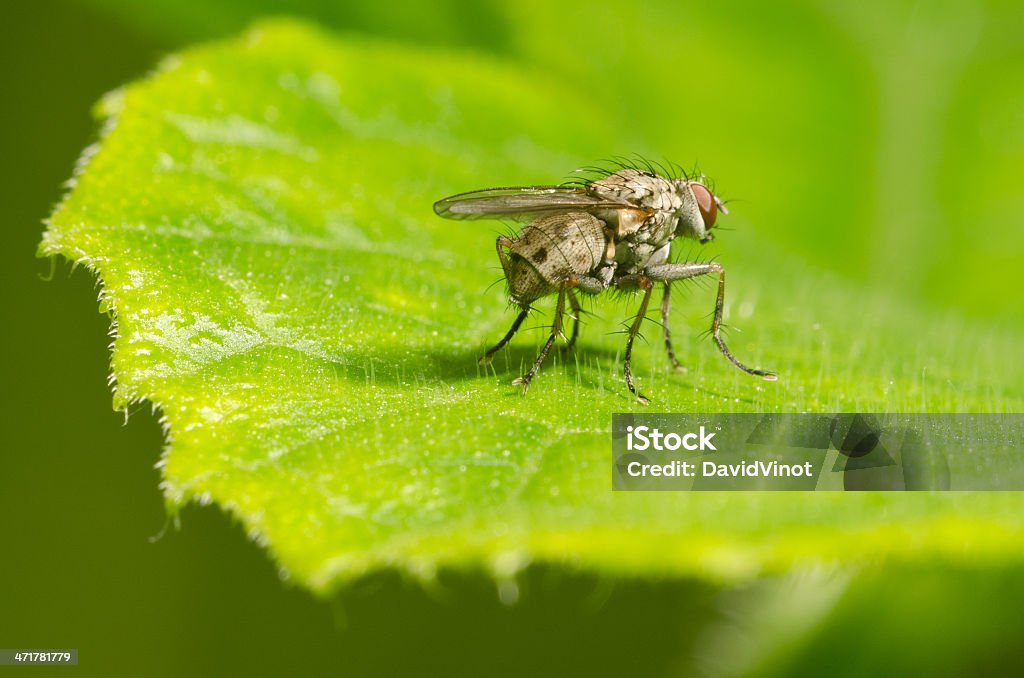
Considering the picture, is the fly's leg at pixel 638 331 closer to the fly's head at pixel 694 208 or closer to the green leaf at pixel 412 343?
the green leaf at pixel 412 343

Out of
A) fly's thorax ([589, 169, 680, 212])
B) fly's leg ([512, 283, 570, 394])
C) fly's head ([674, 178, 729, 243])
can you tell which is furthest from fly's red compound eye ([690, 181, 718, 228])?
fly's leg ([512, 283, 570, 394])

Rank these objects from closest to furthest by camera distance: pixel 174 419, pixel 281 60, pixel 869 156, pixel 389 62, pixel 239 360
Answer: pixel 174 419 → pixel 239 360 → pixel 281 60 → pixel 389 62 → pixel 869 156

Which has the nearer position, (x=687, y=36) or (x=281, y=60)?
(x=281, y=60)

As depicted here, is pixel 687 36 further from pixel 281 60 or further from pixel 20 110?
pixel 20 110

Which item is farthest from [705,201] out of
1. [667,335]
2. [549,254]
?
[549,254]

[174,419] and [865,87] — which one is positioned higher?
[865,87]

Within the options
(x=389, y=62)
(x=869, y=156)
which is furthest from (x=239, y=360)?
(x=869, y=156)

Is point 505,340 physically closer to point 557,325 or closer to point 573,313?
point 557,325

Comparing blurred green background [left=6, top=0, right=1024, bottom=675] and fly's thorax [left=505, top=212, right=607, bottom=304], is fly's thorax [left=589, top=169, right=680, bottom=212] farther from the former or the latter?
blurred green background [left=6, top=0, right=1024, bottom=675]
